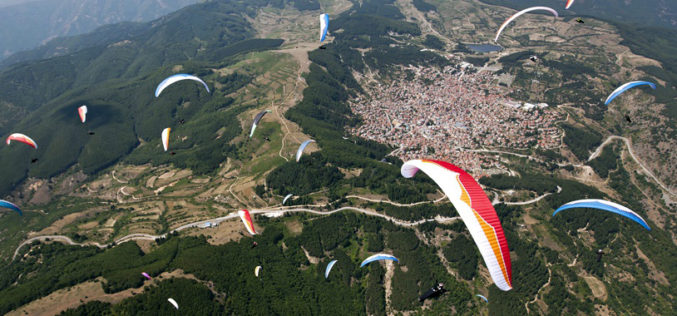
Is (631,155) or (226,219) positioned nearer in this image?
(226,219)

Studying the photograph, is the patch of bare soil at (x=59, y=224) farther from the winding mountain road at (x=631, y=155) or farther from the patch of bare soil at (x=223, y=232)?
the winding mountain road at (x=631, y=155)

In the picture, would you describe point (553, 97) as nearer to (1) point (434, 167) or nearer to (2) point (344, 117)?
(2) point (344, 117)

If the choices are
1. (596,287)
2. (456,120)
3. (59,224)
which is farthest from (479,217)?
(456,120)

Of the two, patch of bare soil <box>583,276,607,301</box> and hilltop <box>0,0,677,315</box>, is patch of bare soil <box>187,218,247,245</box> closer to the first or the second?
hilltop <box>0,0,677,315</box>

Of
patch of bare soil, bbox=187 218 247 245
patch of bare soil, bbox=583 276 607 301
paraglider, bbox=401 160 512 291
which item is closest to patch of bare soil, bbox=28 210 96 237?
patch of bare soil, bbox=187 218 247 245

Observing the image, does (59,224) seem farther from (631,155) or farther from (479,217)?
(631,155)

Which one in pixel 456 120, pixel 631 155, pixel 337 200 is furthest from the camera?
pixel 456 120
